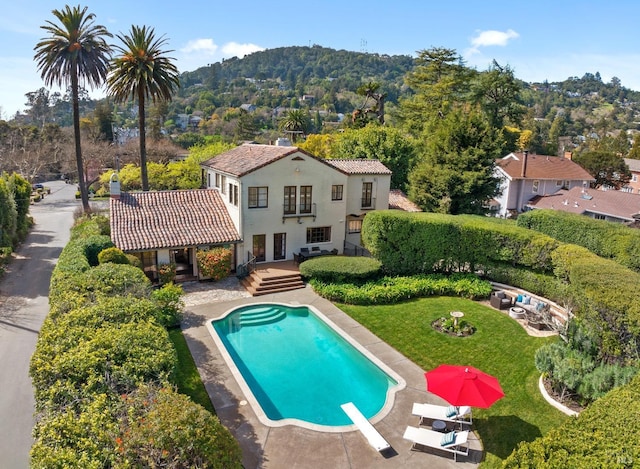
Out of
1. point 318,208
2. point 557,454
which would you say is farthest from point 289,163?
point 557,454

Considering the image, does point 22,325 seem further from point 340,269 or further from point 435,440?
point 435,440

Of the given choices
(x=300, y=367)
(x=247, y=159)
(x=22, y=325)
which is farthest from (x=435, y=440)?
(x=247, y=159)

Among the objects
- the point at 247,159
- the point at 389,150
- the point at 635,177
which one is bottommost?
the point at 635,177

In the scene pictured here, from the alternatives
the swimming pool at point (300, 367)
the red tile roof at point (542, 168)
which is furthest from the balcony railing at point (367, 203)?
the red tile roof at point (542, 168)

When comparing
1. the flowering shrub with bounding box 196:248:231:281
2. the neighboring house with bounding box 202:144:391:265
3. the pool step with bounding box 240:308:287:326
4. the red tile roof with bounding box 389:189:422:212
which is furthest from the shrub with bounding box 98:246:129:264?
the red tile roof with bounding box 389:189:422:212

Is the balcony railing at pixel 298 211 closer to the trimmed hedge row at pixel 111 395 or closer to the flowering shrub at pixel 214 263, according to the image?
the flowering shrub at pixel 214 263

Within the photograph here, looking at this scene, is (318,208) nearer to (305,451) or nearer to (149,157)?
(305,451)

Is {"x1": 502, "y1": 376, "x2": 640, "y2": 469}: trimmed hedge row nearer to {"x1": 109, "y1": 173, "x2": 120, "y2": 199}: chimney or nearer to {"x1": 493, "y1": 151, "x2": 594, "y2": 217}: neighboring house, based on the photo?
{"x1": 109, "y1": 173, "x2": 120, "y2": 199}: chimney
